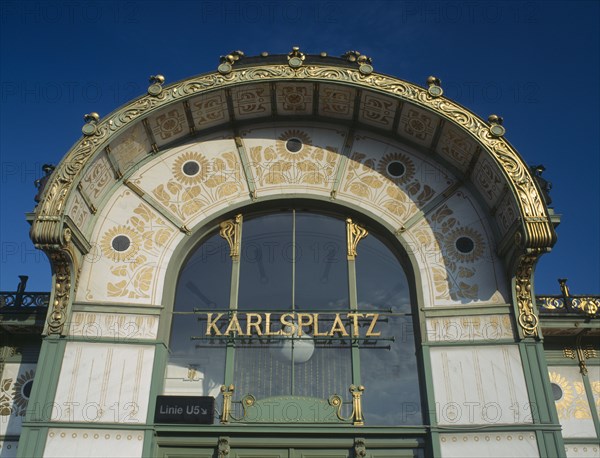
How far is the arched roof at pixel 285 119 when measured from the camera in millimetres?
11898

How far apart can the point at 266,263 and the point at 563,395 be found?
649cm

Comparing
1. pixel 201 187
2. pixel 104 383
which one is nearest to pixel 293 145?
pixel 201 187

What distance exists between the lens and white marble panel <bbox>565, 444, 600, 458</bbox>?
12.2 m

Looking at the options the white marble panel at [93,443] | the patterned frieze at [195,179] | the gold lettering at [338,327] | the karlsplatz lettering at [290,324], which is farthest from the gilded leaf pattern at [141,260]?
the gold lettering at [338,327]

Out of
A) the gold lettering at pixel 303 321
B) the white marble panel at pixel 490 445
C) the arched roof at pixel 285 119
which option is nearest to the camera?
the white marble panel at pixel 490 445

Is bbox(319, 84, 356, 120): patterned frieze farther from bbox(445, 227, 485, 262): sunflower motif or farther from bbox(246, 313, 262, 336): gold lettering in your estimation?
bbox(246, 313, 262, 336): gold lettering

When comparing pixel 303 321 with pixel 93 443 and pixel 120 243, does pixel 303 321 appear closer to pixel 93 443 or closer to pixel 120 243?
pixel 120 243

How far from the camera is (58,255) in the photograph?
11.9m

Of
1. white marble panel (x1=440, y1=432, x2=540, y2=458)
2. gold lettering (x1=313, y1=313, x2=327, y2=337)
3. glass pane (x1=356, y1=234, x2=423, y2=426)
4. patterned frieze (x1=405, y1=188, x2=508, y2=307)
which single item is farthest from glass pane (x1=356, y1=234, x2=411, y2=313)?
white marble panel (x1=440, y1=432, x2=540, y2=458)

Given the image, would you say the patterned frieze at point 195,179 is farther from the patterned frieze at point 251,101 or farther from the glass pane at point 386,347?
the glass pane at point 386,347

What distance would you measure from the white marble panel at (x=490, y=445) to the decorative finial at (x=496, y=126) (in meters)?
5.58

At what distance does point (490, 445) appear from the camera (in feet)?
36.0

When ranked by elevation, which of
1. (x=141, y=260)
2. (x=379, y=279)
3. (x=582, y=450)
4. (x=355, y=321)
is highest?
(x=141, y=260)

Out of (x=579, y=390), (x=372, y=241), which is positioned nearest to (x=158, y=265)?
(x=372, y=241)
